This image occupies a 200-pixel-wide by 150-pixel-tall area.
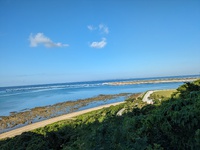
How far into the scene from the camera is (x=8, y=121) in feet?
75.0

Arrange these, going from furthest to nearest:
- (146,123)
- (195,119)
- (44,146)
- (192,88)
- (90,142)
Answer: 1. (192,88)
2. (44,146)
3. (146,123)
4. (195,119)
5. (90,142)

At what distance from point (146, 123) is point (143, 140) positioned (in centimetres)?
153

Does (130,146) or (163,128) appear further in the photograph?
(163,128)

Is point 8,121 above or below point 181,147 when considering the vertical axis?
below

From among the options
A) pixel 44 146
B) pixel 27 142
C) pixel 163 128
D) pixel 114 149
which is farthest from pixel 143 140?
pixel 27 142

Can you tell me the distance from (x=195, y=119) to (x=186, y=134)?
21.1 inches

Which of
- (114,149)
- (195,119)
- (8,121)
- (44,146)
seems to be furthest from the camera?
(8,121)

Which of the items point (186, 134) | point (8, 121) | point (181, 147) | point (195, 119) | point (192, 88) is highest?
point (192, 88)

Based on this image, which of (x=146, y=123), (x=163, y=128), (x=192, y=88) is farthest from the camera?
(x=192, y=88)

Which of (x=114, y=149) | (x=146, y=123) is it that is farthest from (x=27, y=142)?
(x=146, y=123)

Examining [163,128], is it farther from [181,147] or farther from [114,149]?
[114,149]

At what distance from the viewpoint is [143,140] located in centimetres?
410

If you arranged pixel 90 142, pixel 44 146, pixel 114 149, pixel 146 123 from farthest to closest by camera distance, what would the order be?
pixel 44 146
pixel 146 123
pixel 90 142
pixel 114 149

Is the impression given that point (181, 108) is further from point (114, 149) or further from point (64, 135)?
point (64, 135)
